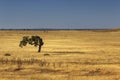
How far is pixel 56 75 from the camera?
95.8ft

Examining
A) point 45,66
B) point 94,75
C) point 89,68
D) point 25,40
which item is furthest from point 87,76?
point 25,40

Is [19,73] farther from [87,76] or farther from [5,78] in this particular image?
[87,76]

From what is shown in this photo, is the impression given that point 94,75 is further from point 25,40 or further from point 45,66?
point 25,40

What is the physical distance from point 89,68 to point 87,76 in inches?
212

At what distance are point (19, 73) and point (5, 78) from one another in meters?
3.49

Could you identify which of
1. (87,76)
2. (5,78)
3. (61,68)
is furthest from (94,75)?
(5,78)

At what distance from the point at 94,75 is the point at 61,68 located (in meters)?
5.26

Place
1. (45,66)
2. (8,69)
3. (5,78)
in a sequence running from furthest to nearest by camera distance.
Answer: (45,66) < (8,69) < (5,78)

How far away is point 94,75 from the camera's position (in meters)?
29.4

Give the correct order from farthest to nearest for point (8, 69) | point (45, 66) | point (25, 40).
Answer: point (25, 40), point (45, 66), point (8, 69)

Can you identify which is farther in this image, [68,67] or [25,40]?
[25,40]

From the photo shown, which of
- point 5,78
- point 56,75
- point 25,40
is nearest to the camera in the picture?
point 5,78

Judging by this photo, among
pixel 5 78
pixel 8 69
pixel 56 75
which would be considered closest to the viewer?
pixel 5 78

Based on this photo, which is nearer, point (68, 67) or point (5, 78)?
point (5, 78)
